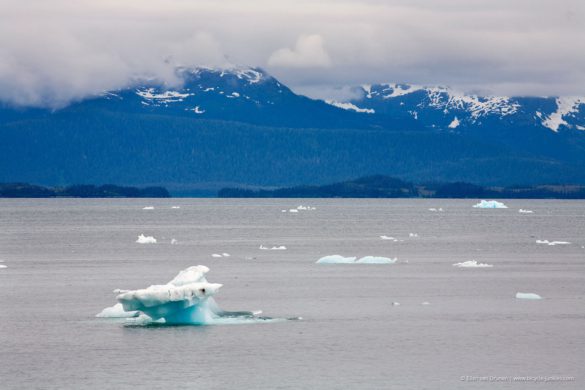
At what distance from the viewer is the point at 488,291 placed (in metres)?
64.0

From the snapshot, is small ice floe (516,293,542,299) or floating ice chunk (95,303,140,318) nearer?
floating ice chunk (95,303,140,318)

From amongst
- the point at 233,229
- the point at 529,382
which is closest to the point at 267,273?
the point at 529,382

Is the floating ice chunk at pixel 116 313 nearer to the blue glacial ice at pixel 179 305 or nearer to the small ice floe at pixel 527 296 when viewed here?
the blue glacial ice at pixel 179 305

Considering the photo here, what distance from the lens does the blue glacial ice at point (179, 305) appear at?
45.2 m

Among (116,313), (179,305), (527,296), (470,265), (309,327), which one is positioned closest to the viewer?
(179,305)

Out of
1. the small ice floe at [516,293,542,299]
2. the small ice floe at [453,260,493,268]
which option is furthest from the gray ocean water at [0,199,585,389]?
the small ice floe at [453,260,493,268]

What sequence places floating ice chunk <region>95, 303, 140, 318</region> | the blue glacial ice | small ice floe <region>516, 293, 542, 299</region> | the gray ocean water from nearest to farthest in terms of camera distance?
the gray ocean water → the blue glacial ice → floating ice chunk <region>95, 303, 140, 318</region> → small ice floe <region>516, 293, 542, 299</region>

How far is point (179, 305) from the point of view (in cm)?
4647

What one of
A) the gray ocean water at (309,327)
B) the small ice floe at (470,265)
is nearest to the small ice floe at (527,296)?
the gray ocean water at (309,327)

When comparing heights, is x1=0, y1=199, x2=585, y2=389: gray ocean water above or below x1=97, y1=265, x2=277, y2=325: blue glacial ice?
below

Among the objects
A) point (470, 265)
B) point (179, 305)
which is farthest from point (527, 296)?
point (179, 305)

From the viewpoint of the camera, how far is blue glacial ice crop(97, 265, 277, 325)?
4519 centimetres

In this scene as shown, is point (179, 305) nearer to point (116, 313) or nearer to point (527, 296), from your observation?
point (116, 313)

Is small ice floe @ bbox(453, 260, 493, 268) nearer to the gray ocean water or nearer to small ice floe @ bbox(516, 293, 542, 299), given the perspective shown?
the gray ocean water
